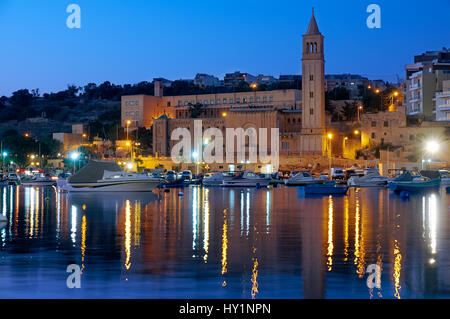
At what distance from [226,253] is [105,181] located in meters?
28.7

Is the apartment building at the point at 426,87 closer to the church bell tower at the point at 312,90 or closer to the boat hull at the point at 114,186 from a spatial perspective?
the church bell tower at the point at 312,90

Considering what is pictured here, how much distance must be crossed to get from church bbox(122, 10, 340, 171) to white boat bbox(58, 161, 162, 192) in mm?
32820

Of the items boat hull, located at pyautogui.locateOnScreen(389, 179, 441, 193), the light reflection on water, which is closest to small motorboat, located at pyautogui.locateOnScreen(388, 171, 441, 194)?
boat hull, located at pyautogui.locateOnScreen(389, 179, 441, 193)

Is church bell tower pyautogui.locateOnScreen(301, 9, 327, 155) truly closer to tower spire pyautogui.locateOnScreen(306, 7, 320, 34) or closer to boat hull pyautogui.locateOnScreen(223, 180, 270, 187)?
tower spire pyautogui.locateOnScreen(306, 7, 320, 34)

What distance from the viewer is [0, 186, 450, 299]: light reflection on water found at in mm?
11336

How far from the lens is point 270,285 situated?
11.6 m

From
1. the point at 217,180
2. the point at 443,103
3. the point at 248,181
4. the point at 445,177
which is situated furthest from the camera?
the point at 443,103

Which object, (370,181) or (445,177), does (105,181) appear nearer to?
(370,181)

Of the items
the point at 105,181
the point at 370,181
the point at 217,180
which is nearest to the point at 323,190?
the point at 370,181

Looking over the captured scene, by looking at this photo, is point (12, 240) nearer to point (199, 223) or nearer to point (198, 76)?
point (199, 223)

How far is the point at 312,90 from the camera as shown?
81250mm

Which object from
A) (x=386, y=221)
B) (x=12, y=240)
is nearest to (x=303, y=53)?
(x=386, y=221)

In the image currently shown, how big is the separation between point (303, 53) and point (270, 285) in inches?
2823

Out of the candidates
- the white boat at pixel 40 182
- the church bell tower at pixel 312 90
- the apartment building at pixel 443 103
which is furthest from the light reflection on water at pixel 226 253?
the church bell tower at pixel 312 90
